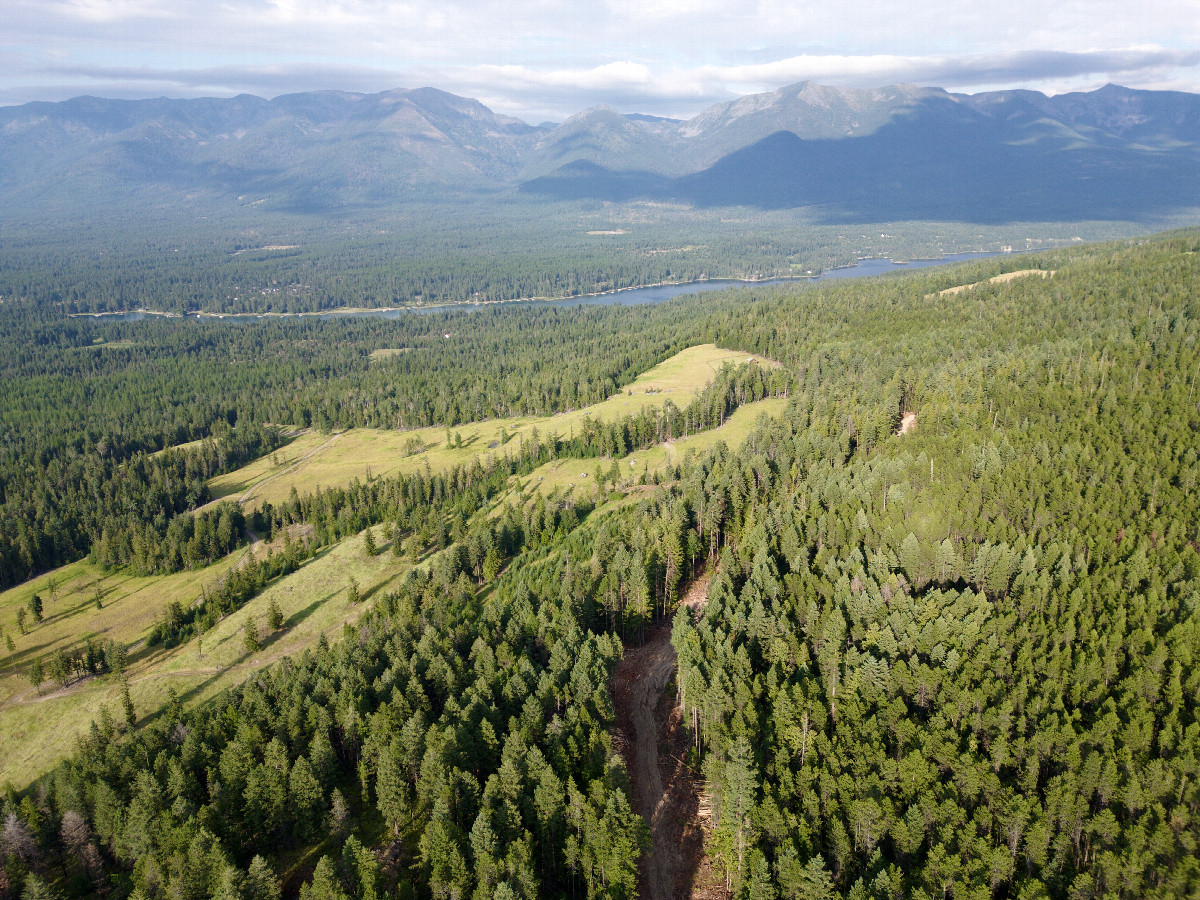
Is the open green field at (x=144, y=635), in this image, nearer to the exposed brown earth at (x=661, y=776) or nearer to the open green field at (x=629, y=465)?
the open green field at (x=629, y=465)

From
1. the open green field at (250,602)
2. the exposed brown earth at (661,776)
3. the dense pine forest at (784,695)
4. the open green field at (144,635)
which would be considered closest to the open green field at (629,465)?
the open green field at (250,602)

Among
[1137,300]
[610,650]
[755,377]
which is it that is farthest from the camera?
[755,377]

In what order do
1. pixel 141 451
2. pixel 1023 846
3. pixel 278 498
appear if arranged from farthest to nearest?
pixel 141 451 < pixel 278 498 < pixel 1023 846

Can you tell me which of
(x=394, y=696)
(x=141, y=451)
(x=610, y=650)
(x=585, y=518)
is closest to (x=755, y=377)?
(x=585, y=518)

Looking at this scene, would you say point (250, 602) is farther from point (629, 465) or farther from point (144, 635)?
point (629, 465)

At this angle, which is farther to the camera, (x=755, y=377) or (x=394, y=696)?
(x=755, y=377)

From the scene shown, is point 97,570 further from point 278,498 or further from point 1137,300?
point 1137,300
